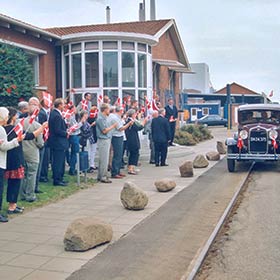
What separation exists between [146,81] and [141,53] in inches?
53.2

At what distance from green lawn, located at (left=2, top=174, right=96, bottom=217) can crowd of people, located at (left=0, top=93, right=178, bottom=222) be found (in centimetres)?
18

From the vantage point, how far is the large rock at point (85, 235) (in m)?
6.61

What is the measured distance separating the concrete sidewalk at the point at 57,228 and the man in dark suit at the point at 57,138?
32.7 inches

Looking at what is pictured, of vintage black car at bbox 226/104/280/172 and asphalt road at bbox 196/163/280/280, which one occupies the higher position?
vintage black car at bbox 226/104/280/172

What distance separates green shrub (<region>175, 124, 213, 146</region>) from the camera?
81.3 feet

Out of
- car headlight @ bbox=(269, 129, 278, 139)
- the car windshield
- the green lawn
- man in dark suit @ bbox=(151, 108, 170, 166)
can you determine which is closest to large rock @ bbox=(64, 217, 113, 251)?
the green lawn

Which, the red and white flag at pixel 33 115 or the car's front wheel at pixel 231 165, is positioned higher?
Result: the red and white flag at pixel 33 115

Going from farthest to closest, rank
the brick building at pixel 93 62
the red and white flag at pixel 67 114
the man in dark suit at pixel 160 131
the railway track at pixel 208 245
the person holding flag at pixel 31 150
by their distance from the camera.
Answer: the brick building at pixel 93 62, the man in dark suit at pixel 160 131, the red and white flag at pixel 67 114, the person holding flag at pixel 31 150, the railway track at pixel 208 245

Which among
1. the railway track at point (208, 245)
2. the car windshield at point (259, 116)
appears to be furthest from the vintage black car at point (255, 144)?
the railway track at point (208, 245)

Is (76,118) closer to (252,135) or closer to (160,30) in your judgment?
(252,135)

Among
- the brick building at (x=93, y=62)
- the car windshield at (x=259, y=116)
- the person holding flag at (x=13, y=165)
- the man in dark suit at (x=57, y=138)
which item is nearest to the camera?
the person holding flag at (x=13, y=165)

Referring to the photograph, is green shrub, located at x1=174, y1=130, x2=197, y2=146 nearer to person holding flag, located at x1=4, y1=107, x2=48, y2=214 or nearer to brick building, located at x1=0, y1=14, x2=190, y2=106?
brick building, located at x1=0, y1=14, x2=190, y2=106

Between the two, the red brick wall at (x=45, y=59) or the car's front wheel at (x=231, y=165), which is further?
the red brick wall at (x=45, y=59)

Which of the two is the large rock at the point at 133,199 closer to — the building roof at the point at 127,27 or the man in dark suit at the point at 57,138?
the man in dark suit at the point at 57,138
